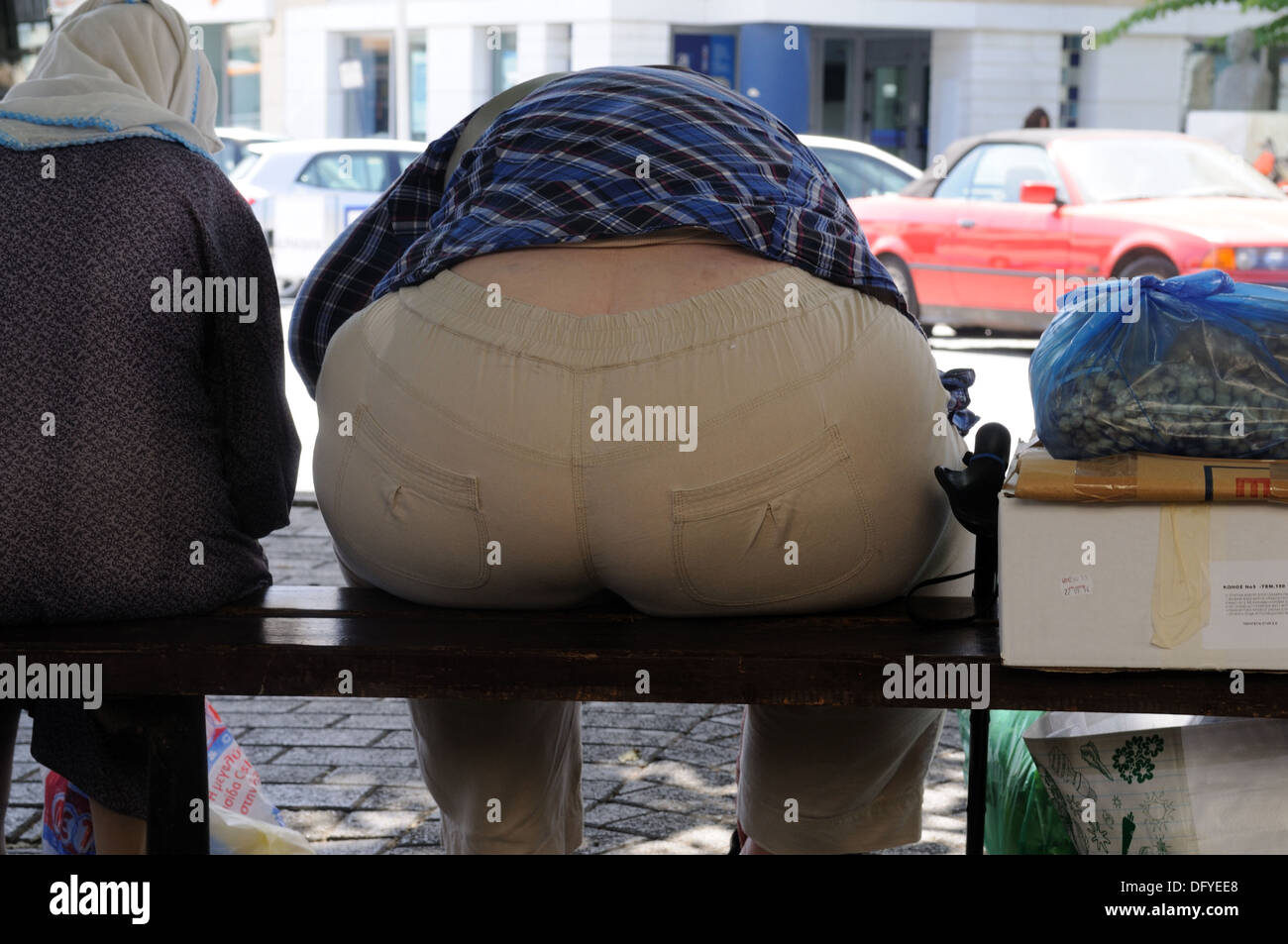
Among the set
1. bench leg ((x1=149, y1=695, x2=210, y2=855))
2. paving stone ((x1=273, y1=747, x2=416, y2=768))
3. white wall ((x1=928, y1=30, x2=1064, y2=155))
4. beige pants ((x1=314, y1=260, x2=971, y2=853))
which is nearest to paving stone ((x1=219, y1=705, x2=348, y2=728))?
paving stone ((x1=273, y1=747, x2=416, y2=768))

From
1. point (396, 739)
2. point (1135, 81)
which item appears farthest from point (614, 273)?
point (1135, 81)

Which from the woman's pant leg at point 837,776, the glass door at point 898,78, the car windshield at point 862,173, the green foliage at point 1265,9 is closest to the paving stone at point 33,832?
the woman's pant leg at point 837,776

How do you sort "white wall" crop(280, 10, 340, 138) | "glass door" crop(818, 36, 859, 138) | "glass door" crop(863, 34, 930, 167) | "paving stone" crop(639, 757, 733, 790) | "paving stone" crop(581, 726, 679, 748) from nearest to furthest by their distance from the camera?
"paving stone" crop(639, 757, 733, 790) → "paving stone" crop(581, 726, 679, 748) → "glass door" crop(818, 36, 859, 138) → "glass door" crop(863, 34, 930, 167) → "white wall" crop(280, 10, 340, 138)

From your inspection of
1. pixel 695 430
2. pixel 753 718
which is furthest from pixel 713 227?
pixel 753 718

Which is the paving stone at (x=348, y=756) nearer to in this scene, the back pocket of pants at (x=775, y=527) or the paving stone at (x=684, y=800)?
the paving stone at (x=684, y=800)

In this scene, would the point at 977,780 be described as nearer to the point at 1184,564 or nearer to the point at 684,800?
the point at 1184,564

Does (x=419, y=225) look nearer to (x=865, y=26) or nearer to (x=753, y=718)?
(x=753, y=718)

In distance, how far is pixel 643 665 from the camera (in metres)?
2.05

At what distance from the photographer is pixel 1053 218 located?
1064cm

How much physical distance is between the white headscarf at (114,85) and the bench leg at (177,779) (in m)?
0.80

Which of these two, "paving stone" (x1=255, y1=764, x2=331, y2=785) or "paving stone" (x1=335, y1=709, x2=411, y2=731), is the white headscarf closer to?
"paving stone" (x1=255, y1=764, x2=331, y2=785)

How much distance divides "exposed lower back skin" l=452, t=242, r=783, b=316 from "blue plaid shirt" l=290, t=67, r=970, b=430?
0.02m

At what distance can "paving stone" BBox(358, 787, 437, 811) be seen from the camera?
11.7 feet

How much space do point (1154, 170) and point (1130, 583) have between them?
31.7 ft
